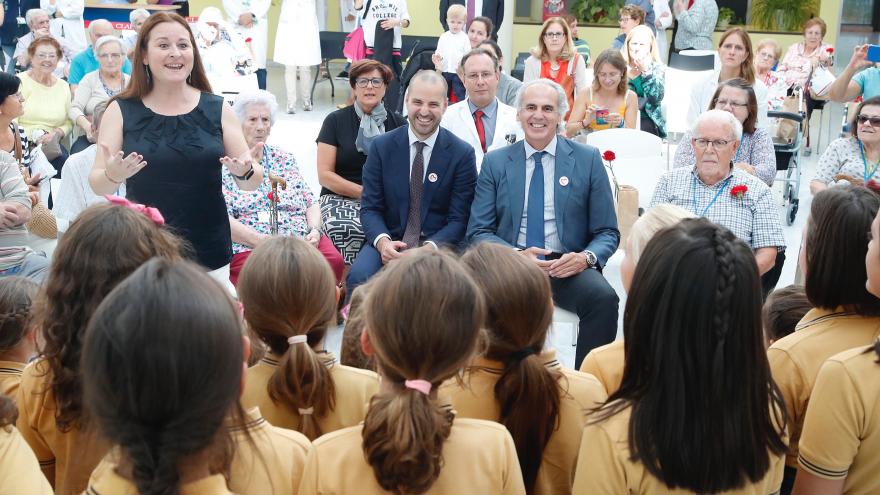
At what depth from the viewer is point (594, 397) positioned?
77.1 inches

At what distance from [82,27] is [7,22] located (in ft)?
3.23

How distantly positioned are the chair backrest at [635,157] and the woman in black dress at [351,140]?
138cm

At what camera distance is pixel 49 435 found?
6.14 feet

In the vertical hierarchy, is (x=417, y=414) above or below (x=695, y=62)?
below

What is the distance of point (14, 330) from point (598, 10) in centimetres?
1276

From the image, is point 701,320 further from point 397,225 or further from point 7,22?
point 7,22

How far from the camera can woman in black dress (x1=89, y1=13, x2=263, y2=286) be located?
3039mm

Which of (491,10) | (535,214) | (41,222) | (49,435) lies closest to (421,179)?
(535,214)

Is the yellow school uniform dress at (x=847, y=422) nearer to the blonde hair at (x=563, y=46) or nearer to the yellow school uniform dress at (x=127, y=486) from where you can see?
the yellow school uniform dress at (x=127, y=486)

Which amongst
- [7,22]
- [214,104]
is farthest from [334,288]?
[7,22]

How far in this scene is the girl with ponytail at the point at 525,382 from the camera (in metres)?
1.81

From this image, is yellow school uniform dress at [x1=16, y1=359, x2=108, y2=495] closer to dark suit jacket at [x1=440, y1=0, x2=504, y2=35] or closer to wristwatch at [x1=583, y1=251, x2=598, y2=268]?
wristwatch at [x1=583, y1=251, x2=598, y2=268]

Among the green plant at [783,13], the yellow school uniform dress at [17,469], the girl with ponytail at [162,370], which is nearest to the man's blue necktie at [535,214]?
the yellow school uniform dress at [17,469]

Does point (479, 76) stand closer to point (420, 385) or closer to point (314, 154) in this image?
point (420, 385)
